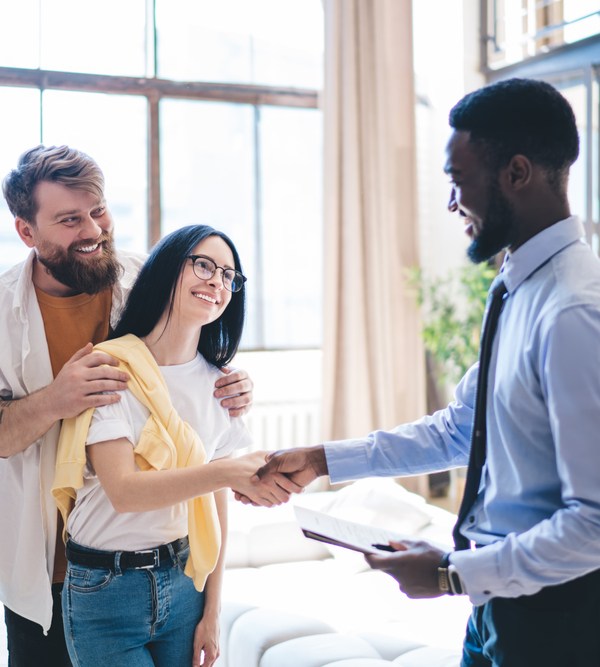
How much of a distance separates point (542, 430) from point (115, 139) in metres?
3.83

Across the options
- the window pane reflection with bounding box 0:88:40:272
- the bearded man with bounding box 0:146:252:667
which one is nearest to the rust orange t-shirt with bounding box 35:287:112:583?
the bearded man with bounding box 0:146:252:667

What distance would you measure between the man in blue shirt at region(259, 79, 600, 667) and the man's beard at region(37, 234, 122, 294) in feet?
2.68

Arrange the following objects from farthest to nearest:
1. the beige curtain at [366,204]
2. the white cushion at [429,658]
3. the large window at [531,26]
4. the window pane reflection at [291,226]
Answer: the window pane reflection at [291,226] < the beige curtain at [366,204] < the large window at [531,26] < the white cushion at [429,658]

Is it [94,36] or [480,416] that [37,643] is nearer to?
[480,416]

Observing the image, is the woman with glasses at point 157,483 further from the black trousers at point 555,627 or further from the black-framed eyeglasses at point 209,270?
the black trousers at point 555,627

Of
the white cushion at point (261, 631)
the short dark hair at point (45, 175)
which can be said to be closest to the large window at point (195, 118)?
the white cushion at point (261, 631)

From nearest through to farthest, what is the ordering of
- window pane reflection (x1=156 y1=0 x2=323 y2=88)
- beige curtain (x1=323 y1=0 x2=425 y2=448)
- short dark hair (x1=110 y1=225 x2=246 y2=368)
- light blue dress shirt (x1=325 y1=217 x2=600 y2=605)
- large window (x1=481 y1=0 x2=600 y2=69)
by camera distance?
light blue dress shirt (x1=325 y1=217 x2=600 y2=605) < short dark hair (x1=110 y1=225 x2=246 y2=368) < large window (x1=481 y1=0 x2=600 y2=69) < window pane reflection (x1=156 y1=0 x2=323 y2=88) < beige curtain (x1=323 y1=0 x2=425 y2=448)

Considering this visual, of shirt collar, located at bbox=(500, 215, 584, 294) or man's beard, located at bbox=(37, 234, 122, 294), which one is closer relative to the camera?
shirt collar, located at bbox=(500, 215, 584, 294)

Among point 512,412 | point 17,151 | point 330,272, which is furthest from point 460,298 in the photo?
point 512,412

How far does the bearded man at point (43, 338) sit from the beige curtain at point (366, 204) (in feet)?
9.96

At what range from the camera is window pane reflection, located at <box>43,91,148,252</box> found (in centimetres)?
442

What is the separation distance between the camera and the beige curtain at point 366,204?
4.74 metres

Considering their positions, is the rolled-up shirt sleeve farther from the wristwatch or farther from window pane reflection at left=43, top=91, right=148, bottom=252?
window pane reflection at left=43, top=91, right=148, bottom=252

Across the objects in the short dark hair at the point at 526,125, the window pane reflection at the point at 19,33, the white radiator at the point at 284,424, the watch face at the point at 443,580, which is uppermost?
the window pane reflection at the point at 19,33
